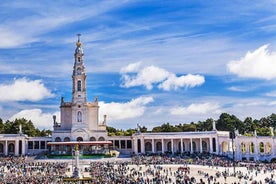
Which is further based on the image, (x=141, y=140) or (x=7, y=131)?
(x=7, y=131)

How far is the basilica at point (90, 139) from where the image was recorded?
7738 centimetres

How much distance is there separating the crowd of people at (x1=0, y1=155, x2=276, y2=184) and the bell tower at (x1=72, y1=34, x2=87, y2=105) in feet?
57.4

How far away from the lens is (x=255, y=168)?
57.0m

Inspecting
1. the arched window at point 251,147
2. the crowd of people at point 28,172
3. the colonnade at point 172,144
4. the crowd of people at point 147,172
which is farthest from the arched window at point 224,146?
the crowd of people at point 28,172

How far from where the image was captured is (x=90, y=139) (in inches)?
3243

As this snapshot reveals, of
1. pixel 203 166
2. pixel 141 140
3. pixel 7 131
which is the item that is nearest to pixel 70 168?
pixel 203 166

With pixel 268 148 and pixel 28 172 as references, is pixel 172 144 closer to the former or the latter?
pixel 268 148

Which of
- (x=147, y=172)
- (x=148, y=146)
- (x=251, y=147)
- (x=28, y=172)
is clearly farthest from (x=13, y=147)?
(x=251, y=147)

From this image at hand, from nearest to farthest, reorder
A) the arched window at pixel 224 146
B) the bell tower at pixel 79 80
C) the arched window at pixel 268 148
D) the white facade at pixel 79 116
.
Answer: the arched window at pixel 268 148 → the arched window at pixel 224 146 → the white facade at pixel 79 116 → the bell tower at pixel 79 80

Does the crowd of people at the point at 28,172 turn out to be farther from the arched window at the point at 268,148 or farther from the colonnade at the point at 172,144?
the arched window at the point at 268,148

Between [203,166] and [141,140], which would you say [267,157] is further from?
[141,140]

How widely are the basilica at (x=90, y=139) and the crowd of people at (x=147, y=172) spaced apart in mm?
8610

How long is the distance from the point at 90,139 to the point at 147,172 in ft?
97.0

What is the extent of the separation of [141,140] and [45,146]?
19.5 meters
